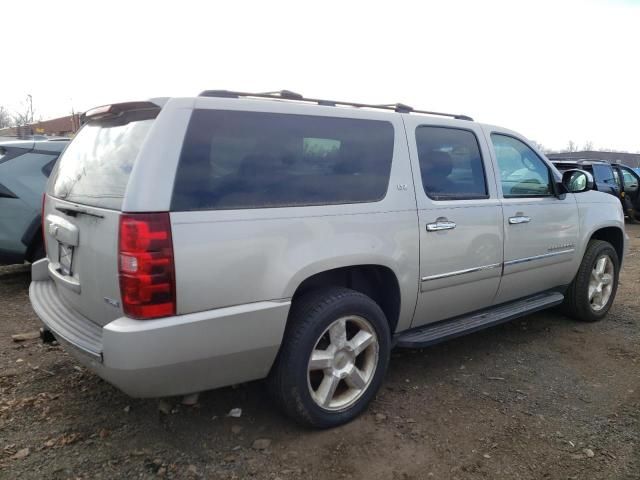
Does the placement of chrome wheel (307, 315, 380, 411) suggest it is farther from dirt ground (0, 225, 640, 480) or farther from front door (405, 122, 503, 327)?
front door (405, 122, 503, 327)

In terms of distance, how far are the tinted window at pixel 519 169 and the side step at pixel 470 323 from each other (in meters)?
0.92

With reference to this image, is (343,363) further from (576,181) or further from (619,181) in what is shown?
(619,181)

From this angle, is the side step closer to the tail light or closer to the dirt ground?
the dirt ground

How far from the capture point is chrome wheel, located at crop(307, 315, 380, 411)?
286 centimetres

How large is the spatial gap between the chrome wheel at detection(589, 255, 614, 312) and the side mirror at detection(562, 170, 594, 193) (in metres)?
0.89

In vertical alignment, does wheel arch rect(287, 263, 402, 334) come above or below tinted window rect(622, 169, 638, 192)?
above

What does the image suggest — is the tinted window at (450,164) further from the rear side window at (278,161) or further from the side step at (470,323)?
the side step at (470,323)

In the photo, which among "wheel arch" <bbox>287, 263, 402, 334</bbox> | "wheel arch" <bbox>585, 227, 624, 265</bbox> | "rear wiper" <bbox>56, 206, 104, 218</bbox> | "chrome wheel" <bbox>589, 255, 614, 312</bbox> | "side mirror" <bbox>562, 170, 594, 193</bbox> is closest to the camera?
"rear wiper" <bbox>56, 206, 104, 218</bbox>

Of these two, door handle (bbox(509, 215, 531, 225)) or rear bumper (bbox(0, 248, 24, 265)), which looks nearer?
door handle (bbox(509, 215, 531, 225))

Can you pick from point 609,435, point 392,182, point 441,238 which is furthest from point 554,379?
point 392,182

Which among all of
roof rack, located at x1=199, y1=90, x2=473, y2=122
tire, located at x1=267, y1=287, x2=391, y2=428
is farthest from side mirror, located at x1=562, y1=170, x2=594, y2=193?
tire, located at x1=267, y1=287, x2=391, y2=428

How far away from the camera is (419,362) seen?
3953mm

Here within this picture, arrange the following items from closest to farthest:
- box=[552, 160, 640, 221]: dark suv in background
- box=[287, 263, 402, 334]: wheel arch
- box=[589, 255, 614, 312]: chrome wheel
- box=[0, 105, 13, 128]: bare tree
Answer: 1. box=[287, 263, 402, 334]: wheel arch
2. box=[589, 255, 614, 312]: chrome wheel
3. box=[552, 160, 640, 221]: dark suv in background
4. box=[0, 105, 13, 128]: bare tree

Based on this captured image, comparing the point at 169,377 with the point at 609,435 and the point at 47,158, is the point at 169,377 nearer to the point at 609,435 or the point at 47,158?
the point at 609,435
